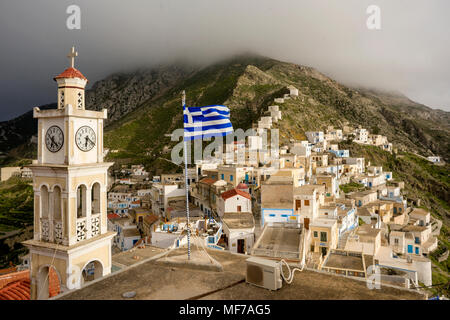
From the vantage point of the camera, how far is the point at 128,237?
32406 millimetres

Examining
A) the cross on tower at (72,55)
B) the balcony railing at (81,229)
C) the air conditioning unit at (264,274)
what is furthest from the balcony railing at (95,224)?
the air conditioning unit at (264,274)

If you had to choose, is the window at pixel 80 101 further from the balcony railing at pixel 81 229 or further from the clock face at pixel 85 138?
the balcony railing at pixel 81 229

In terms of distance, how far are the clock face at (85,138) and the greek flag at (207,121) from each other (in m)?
2.79

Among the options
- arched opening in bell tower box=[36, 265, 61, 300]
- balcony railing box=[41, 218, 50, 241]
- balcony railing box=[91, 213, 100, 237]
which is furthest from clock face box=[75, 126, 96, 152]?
arched opening in bell tower box=[36, 265, 61, 300]

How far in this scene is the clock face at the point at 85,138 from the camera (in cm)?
859

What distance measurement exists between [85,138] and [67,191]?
1.53 m

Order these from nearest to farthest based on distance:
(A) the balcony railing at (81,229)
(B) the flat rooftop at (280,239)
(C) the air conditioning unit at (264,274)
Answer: (C) the air conditioning unit at (264,274)
(A) the balcony railing at (81,229)
(B) the flat rooftop at (280,239)

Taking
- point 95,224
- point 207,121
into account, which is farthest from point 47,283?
point 207,121

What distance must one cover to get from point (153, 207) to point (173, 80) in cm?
Answer: 15614

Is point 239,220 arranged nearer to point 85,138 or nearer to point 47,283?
point 47,283

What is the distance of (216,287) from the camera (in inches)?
236

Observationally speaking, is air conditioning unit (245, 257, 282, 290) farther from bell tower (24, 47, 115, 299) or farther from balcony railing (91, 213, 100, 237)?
balcony railing (91, 213, 100, 237)

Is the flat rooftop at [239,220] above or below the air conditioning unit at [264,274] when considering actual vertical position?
below
